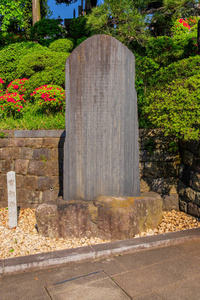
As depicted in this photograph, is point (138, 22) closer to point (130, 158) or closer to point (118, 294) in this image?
point (130, 158)

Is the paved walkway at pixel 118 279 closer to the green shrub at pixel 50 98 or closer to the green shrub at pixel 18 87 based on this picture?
the green shrub at pixel 50 98

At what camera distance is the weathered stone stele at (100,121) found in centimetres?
373

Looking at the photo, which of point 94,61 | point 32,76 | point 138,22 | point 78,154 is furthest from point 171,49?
point 78,154

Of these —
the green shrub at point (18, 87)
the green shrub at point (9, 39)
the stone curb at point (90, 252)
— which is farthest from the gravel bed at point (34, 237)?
the green shrub at point (9, 39)

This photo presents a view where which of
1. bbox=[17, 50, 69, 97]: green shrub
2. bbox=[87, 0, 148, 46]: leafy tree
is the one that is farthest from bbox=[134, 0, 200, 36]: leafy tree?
bbox=[17, 50, 69, 97]: green shrub

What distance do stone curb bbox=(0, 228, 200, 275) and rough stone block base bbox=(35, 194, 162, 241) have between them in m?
0.26

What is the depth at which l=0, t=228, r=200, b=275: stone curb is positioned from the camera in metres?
2.77

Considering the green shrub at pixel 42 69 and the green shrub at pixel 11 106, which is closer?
the green shrub at pixel 11 106

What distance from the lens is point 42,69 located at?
8.90 metres

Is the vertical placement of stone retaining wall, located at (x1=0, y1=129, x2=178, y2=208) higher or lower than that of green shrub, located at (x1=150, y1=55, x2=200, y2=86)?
lower

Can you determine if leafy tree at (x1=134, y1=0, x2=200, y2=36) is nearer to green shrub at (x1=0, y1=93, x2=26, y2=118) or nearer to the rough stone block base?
green shrub at (x1=0, y1=93, x2=26, y2=118)

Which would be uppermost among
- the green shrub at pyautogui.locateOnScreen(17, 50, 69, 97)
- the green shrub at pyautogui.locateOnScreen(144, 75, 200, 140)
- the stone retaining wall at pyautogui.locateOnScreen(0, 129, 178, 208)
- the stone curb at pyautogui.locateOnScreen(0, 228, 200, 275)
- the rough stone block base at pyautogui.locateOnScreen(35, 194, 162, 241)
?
the green shrub at pyautogui.locateOnScreen(17, 50, 69, 97)

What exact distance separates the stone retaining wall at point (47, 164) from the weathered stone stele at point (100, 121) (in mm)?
1294

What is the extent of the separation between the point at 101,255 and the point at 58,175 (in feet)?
8.20
